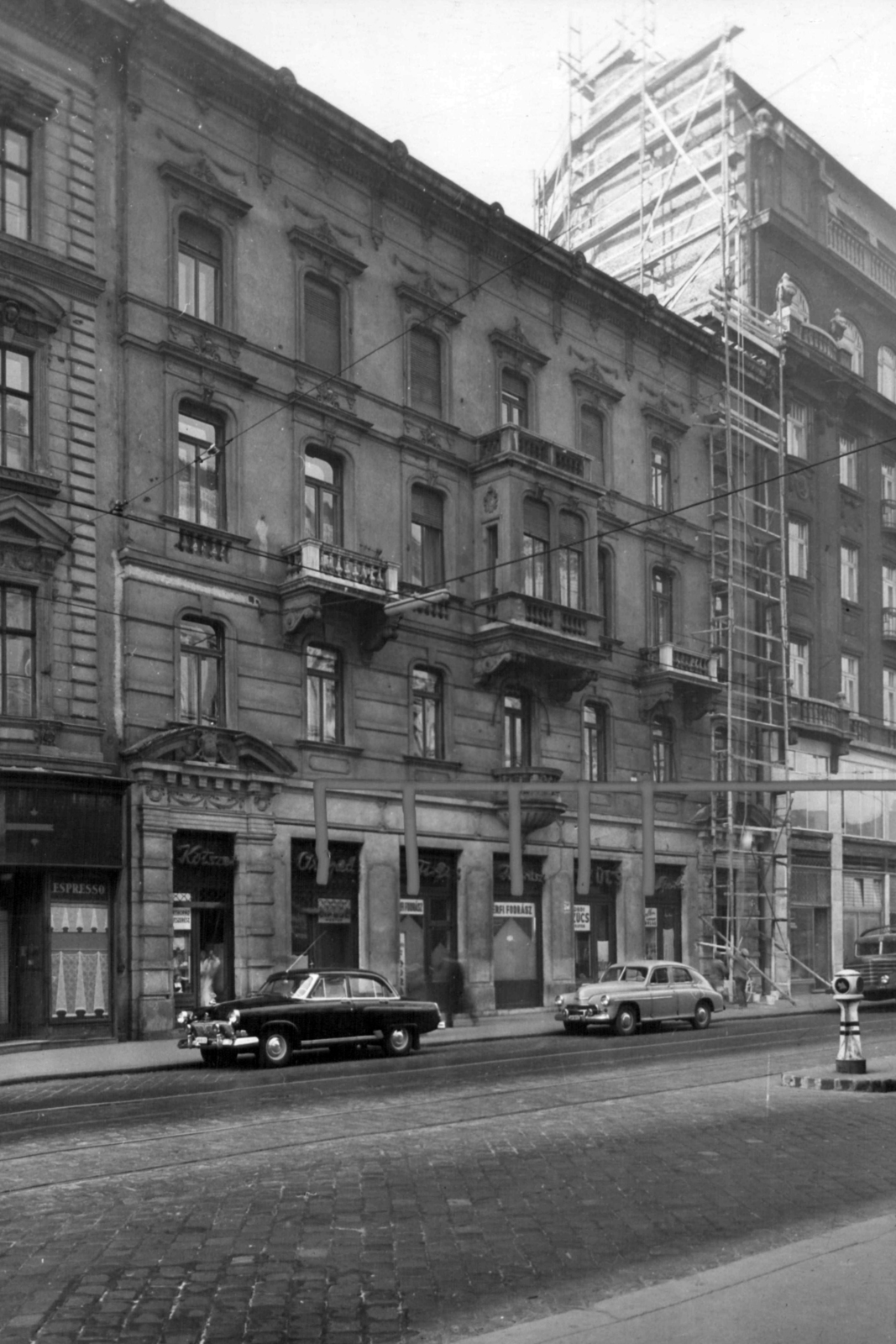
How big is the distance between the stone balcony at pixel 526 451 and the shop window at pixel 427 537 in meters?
1.51

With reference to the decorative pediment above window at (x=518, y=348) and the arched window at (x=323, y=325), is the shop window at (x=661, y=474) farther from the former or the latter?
the arched window at (x=323, y=325)

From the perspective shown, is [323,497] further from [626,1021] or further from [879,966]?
[879,966]

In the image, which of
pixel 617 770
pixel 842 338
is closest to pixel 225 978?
pixel 617 770

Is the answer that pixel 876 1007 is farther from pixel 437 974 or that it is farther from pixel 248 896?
pixel 248 896

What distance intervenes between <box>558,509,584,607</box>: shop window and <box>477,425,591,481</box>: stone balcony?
105 centimetres

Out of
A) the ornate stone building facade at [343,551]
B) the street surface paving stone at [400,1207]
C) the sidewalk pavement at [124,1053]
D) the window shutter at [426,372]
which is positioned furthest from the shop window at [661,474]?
the street surface paving stone at [400,1207]

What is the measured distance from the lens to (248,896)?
87.3 feet

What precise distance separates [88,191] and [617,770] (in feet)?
59.2

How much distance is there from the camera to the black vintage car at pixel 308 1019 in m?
20.6

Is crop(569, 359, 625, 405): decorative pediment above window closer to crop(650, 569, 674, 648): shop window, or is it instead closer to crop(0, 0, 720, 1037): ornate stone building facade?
crop(0, 0, 720, 1037): ornate stone building facade

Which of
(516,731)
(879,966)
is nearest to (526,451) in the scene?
(516,731)

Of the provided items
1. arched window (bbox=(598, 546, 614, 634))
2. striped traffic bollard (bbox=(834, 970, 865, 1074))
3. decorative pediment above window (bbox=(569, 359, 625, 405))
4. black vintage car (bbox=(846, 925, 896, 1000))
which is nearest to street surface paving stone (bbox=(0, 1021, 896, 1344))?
striped traffic bollard (bbox=(834, 970, 865, 1074))

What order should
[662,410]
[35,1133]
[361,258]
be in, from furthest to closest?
[662,410] → [361,258] → [35,1133]

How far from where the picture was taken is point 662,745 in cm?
3741
